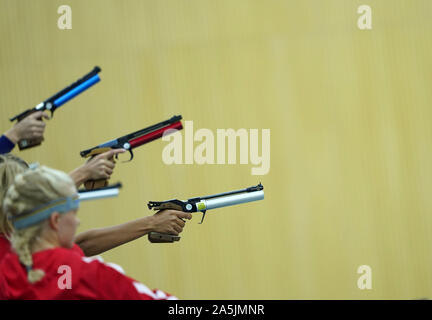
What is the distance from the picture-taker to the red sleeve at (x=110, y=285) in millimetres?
1604

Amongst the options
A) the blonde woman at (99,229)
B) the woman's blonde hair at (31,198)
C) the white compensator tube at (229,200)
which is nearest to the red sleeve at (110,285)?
the woman's blonde hair at (31,198)

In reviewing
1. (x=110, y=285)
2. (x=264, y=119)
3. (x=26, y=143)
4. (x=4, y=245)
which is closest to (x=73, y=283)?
(x=110, y=285)

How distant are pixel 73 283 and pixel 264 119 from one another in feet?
12.2

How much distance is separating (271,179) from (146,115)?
1.40 metres

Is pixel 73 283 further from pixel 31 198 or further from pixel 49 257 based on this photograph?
pixel 31 198

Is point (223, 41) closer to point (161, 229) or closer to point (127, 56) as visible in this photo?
point (127, 56)

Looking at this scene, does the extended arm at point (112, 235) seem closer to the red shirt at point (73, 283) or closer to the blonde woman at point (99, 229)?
the blonde woman at point (99, 229)

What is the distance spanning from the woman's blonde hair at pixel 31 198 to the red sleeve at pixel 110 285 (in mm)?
156

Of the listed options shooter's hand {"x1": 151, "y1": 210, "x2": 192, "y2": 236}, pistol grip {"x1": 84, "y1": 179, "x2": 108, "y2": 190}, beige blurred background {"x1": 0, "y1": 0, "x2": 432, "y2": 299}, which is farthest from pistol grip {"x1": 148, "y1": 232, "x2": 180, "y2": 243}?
beige blurred background {"x1": 0, "y1": 0, "x2": 432, "y2": 299}

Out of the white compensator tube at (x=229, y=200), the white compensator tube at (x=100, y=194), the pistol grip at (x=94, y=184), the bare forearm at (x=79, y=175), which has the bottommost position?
the white compensator tube at (x=229, y=200)

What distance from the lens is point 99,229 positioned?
8.28 ft

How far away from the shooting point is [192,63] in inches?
202

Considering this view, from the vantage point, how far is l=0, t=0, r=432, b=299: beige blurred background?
16.4ft

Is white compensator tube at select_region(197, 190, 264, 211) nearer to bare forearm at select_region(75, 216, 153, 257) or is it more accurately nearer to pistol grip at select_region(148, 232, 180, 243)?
pistol grip at select_region(148, 232, 180, 243)
